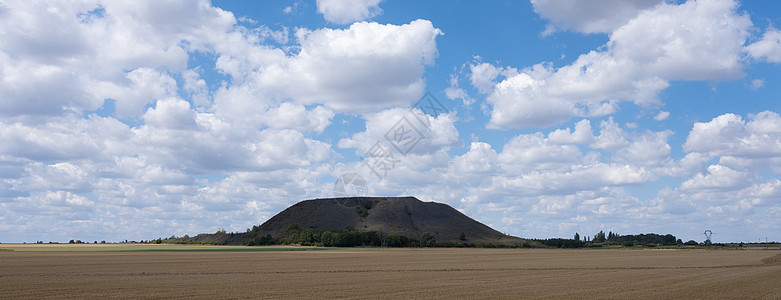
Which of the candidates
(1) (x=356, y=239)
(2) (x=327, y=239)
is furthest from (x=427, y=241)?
(2) (x=327, y=239)

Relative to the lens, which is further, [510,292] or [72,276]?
[72,276]

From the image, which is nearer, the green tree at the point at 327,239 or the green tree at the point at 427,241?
the green tree at the point at 327,239

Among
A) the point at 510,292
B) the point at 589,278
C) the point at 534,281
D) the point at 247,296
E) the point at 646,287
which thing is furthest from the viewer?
the point at 589,278

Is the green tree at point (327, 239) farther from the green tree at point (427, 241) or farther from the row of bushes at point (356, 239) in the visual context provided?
the green tree at point (427, 241)

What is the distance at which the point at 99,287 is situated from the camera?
3678 cm

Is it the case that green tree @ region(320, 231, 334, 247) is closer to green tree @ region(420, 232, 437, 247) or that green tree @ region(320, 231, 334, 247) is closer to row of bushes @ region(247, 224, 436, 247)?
row of bushes @ region(247, 224, 436, 247)

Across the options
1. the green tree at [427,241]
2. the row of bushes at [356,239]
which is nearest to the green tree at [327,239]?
the row of bushes at [356,239]

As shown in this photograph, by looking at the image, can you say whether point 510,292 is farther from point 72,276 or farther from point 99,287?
point 72,276

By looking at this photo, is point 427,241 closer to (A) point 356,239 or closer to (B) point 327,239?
(A) point 356,239

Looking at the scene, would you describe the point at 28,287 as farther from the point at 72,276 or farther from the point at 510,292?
the point at 510,292

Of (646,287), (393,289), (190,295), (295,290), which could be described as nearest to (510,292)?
(393,289)

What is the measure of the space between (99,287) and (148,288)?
3.21 metres

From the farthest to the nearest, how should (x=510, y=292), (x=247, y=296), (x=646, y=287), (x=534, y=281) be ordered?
(x=534, y=281) < (x=646, y=287) < (x=510, y=292) < (x=247, y=296)

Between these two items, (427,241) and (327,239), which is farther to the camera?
(427,241)
